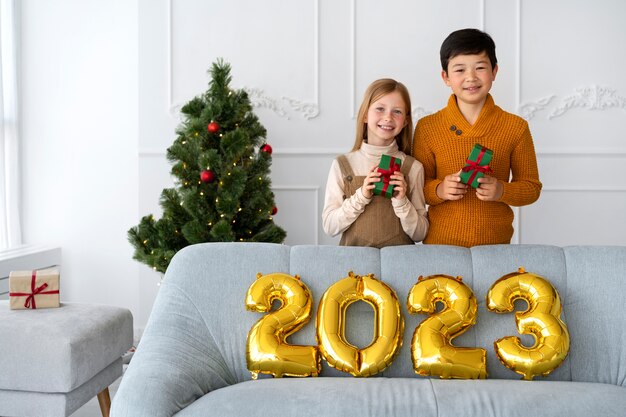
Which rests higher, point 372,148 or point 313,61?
point 313,61

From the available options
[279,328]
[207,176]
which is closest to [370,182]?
[279,328]

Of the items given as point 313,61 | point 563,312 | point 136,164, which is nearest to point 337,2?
point 313,61

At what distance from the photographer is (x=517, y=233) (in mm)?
4004

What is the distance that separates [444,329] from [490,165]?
727 mm

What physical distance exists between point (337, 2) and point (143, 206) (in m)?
1.73

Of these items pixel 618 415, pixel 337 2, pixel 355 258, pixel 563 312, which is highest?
pixel 337 2

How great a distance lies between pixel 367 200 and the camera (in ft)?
7.77

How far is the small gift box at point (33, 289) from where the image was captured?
259 cm

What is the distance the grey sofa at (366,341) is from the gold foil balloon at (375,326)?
0.06 meters

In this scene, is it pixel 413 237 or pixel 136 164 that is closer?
pixel 413 237

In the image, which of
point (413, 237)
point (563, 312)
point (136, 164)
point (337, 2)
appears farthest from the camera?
point (136, 164)

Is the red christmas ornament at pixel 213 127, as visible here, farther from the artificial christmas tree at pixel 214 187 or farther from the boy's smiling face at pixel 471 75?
the boy's smiling face at pixel 471 75

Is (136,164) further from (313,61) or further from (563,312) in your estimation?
(563,312)

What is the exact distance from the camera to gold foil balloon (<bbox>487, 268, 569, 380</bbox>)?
201 centimetres
